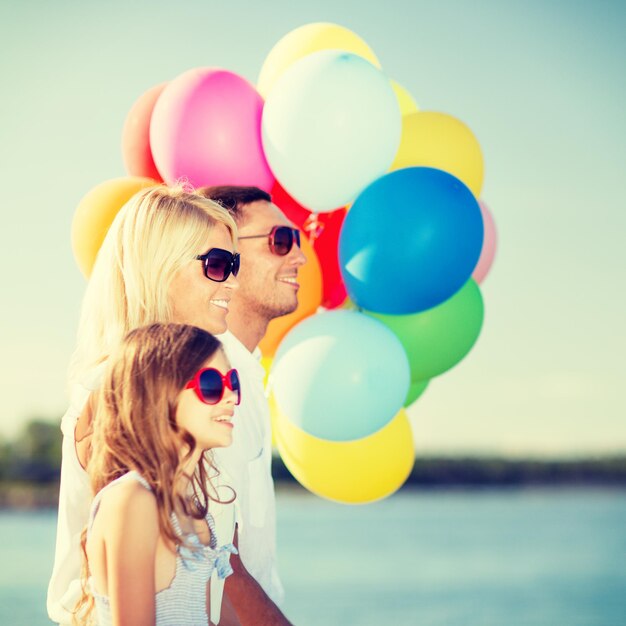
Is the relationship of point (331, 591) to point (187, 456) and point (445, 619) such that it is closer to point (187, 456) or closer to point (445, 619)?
point (445, 619)

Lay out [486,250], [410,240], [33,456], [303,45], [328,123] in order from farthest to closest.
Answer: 1. [33,456]
2. [486,250]
3. [303,45]
4. [328,123]
5. [410,240]

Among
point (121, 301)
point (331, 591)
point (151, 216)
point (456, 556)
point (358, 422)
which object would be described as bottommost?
point (456, 556)

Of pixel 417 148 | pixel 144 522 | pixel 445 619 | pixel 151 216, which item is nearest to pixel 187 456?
pixel 144 522

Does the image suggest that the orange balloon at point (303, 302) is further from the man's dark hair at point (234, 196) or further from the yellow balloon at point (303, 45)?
the yellow balloon at point (303, 45)

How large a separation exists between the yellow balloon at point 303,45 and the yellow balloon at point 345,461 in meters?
1.23

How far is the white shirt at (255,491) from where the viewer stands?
2.52 m

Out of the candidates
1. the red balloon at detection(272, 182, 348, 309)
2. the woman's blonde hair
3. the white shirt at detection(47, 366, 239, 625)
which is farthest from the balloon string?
the white shirt at detection(47, 366, 239, 625)

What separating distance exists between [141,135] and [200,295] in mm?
1264

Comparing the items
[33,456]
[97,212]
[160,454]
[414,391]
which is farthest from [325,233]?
[33,456]

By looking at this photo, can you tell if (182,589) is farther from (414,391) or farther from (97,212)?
(414,391)

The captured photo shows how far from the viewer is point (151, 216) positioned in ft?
7.30

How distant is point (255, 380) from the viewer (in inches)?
108

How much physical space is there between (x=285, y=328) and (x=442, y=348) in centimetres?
57

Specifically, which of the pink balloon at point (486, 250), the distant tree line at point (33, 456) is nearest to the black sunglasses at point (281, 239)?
the pink balloon at point (486, 250)
